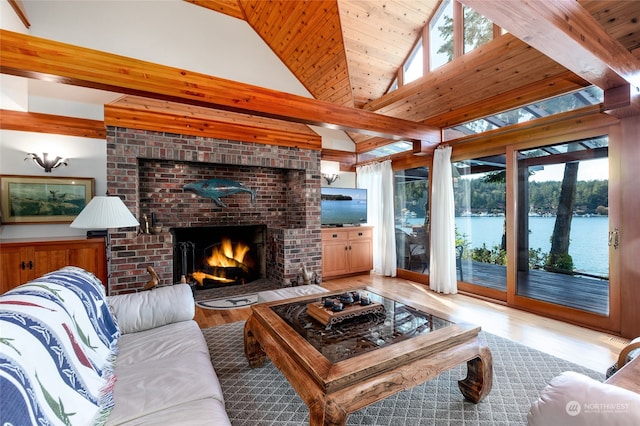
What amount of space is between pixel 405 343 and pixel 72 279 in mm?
1872

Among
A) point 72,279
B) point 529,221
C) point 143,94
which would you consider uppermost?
point 143,94

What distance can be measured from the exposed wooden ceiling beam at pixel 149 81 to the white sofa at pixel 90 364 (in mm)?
1483

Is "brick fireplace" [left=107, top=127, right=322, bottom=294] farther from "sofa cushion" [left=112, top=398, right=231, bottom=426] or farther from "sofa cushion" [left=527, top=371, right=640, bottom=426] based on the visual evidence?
"sofa cushion" [left=527, top=371, right=640, bottom=426]

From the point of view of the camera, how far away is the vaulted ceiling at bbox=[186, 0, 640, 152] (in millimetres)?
2674

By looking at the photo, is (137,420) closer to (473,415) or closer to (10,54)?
(473,415)

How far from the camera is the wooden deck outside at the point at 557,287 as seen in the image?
2807 mm

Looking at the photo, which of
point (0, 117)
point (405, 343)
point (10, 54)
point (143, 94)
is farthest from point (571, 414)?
point (0, 117)

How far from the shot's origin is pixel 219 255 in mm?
4508

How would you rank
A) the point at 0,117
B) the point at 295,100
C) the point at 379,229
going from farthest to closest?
the point at 379,229 < the point at 0,117 < the point at 295,100

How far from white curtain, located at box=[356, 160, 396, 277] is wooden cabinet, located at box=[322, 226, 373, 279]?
0.16 meters

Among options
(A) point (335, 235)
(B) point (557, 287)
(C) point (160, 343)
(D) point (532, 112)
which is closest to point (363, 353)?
(C) point (160, 343)

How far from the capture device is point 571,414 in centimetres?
77

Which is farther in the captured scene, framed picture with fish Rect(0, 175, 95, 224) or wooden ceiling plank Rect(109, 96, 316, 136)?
wooden ceiling plank Rect(109, 96, 316, 136)
